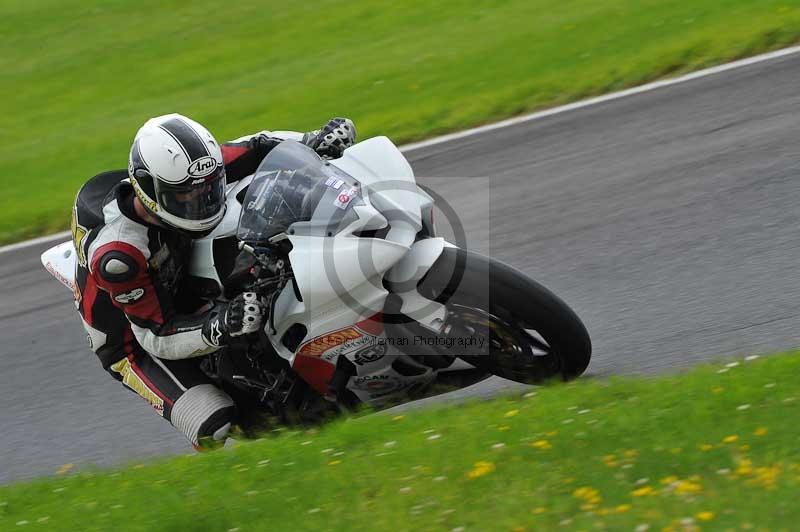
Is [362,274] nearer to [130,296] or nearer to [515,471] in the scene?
[515,471]

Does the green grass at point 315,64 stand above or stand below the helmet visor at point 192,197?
below

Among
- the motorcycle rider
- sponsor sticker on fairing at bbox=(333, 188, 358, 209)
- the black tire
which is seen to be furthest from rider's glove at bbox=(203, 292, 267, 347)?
the black tire

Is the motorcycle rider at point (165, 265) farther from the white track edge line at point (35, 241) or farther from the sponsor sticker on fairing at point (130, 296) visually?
the white track edge line at point (35, 241)

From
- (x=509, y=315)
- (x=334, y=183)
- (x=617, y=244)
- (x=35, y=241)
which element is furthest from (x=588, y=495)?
(x=35, y=241)

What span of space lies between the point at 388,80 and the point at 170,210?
6863 millimetres

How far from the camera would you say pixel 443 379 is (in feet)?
17.0

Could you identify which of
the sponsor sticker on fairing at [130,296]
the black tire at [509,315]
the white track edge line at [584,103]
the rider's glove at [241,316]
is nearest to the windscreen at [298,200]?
the rider's glove at [241,316]

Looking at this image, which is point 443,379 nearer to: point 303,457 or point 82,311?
point 303,457

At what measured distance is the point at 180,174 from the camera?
4789 mm

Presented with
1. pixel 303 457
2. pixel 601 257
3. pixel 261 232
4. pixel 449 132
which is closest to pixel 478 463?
pixel 303 457

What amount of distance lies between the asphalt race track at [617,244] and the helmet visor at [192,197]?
164 centimetres

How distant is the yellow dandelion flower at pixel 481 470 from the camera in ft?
13.9

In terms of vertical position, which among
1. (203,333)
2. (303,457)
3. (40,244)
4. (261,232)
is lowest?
(40,244)

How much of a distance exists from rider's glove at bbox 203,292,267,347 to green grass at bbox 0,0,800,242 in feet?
17.3
